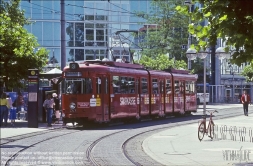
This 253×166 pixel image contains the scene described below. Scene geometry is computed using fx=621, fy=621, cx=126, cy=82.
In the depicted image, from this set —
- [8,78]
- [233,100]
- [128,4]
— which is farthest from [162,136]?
[233,100]

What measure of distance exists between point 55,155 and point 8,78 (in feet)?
50.4

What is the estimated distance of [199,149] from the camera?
19031 millimetres

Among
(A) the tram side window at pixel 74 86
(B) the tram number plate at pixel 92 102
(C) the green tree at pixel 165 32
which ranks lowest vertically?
(B) the tram number plate at pixel 92 102

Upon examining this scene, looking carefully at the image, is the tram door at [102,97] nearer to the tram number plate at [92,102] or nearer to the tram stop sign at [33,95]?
the tram number plate at [92,102]

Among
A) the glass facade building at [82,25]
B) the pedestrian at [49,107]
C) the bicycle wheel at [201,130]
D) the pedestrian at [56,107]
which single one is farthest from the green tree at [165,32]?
the bicycle wheel at [201,130]

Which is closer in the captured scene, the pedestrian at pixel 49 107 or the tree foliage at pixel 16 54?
the pedestrian at pixel 49 107

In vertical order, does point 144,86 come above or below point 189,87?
above

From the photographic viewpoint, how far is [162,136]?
24.6 m

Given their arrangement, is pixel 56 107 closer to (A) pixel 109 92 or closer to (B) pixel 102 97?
(A) pixel 109 92

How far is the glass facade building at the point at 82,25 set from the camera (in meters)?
70.9

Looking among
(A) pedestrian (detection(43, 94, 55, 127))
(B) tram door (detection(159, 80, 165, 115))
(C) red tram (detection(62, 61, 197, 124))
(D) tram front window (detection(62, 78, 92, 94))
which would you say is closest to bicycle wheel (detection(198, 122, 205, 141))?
(C) red tram (detection(62, 61, 197, 124))

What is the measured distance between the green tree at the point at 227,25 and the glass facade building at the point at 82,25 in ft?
192

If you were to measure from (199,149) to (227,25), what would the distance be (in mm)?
8428

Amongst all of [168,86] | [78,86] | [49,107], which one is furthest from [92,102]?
[168,86]
